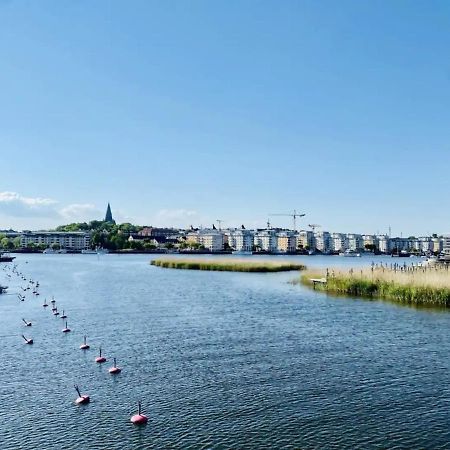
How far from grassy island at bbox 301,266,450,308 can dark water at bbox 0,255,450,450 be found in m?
4.33

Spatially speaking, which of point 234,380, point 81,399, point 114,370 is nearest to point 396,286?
point 234,380

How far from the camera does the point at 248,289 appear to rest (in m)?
71.2

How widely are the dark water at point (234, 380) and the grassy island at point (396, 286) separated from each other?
14.2 feet

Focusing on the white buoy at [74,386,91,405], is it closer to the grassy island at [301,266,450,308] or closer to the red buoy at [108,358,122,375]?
the red buoy at [108,358,122,375]

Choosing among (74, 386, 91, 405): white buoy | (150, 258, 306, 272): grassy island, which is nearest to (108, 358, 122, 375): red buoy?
(74, 386, 91, 405): white buoy

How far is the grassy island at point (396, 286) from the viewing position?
50844mm

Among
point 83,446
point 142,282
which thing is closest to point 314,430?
point 83,446

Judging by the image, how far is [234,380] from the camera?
26.3 m

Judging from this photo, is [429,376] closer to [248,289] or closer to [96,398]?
[96,398]

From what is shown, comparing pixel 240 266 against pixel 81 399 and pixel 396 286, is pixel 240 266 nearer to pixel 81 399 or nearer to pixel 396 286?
pixel 396 286

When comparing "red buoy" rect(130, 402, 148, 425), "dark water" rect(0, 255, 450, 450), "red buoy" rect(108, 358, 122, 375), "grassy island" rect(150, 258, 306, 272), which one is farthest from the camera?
"grassy island" rect(150, 258, 306, 272)

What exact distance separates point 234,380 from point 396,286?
3408 centimetres

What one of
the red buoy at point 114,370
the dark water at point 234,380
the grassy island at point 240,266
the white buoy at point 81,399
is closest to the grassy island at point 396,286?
the dark water at point 234,380

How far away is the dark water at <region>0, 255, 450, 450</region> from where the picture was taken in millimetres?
19859
